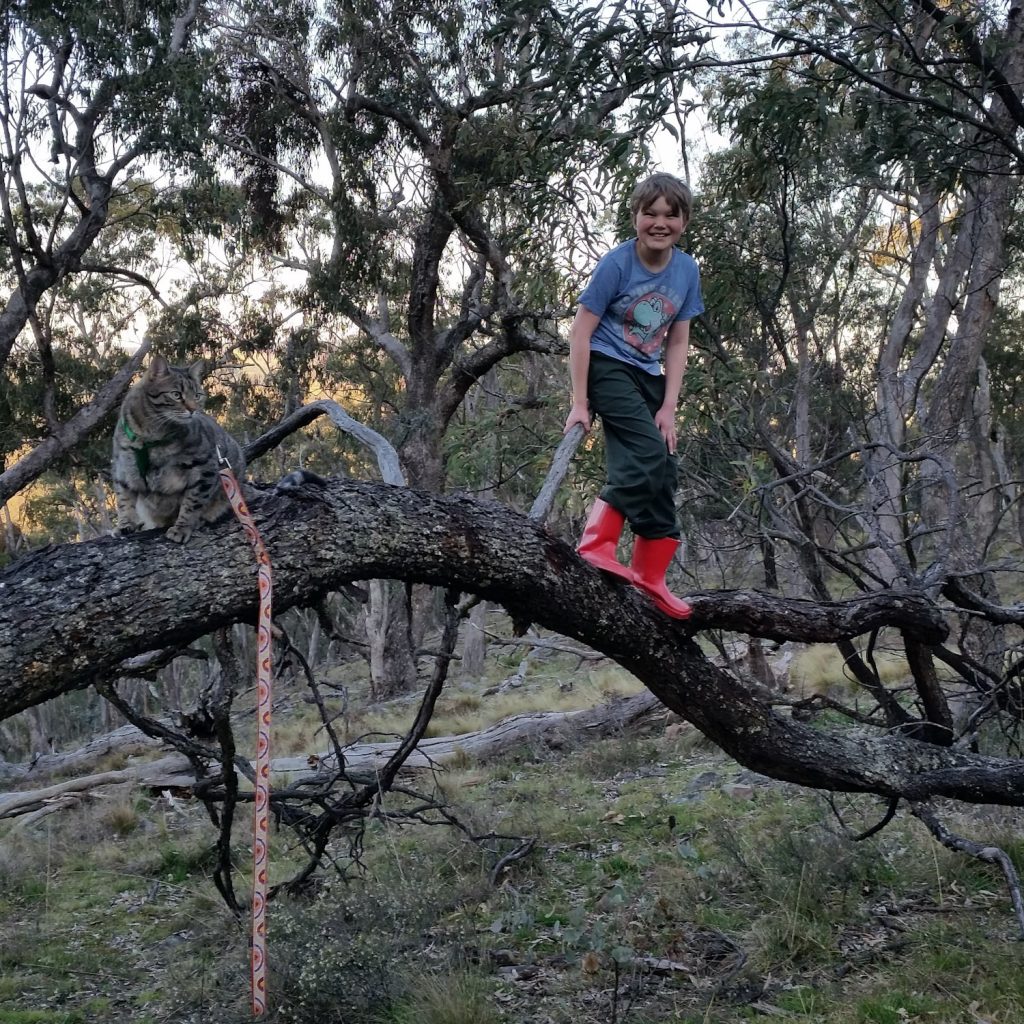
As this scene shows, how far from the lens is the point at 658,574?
3.37 meters

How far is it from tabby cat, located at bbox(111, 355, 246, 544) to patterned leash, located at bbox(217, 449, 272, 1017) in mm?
126

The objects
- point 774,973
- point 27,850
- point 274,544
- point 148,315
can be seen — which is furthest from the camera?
point 148,315

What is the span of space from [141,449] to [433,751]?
6.54 meters

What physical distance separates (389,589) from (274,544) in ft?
41.1

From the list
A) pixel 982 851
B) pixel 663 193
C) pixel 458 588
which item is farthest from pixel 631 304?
pixel 982 851

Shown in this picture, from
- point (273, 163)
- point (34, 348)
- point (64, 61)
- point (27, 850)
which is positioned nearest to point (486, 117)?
point (273, 163)

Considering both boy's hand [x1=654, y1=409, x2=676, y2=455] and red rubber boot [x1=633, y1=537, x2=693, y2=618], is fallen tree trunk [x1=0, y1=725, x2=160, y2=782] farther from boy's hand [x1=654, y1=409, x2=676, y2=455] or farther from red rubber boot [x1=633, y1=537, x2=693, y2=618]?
boy's hand [x1=654, y1=409, x2=676, y2=455]

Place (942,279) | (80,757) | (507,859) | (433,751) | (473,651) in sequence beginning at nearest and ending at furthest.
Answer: (507,859), (433,751), (942,279), (80,757), (473,651)

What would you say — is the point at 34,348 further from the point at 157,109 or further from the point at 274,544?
the point at 274,544

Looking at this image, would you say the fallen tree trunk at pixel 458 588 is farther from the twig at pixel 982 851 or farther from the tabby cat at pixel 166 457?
the tabby cat at pixel 166 457

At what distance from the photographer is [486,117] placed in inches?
499

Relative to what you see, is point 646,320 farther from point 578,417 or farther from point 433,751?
point 433,751

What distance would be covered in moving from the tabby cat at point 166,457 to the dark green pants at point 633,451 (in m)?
1.21

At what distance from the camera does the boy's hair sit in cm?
321
